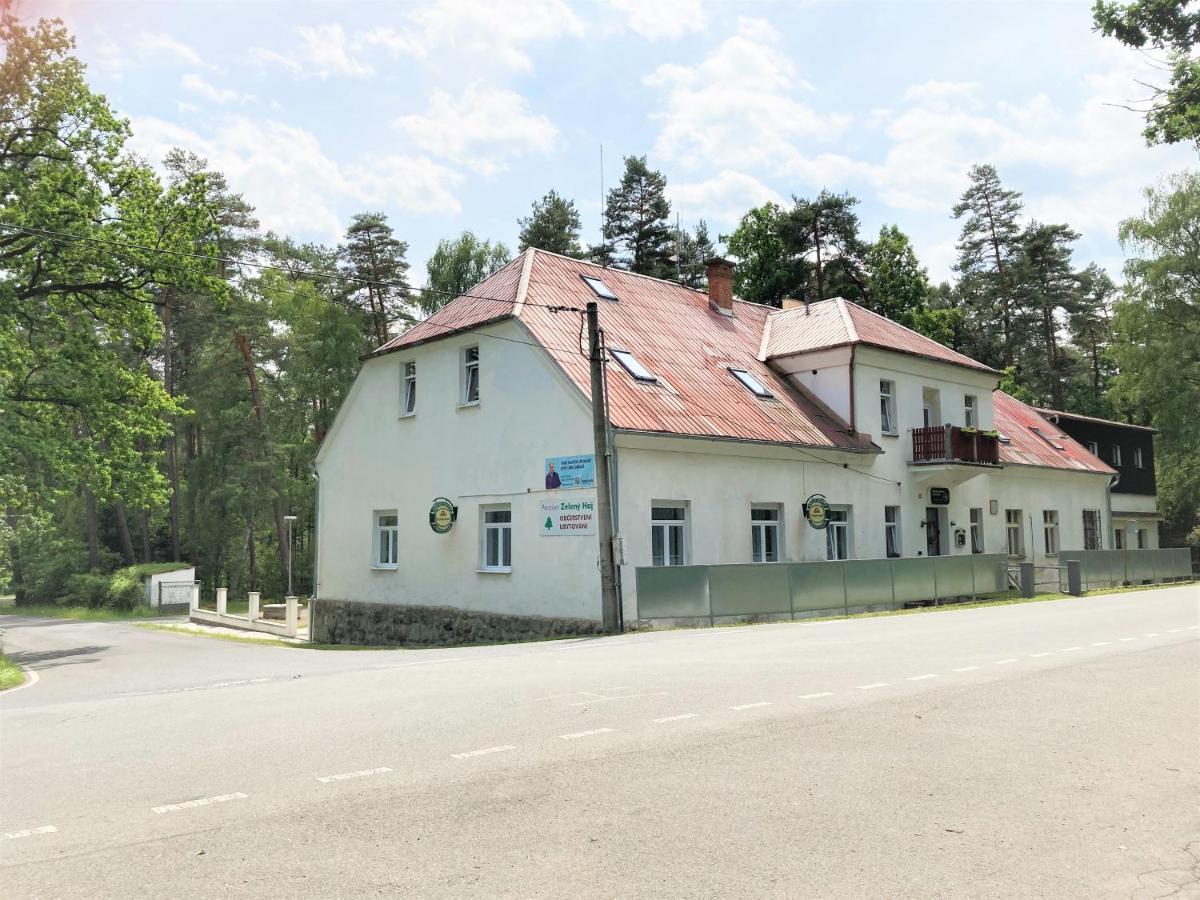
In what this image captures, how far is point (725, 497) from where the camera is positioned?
22.8 m

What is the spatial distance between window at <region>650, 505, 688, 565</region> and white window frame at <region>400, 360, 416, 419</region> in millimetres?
8622

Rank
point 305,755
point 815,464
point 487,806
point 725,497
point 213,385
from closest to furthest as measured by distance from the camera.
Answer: point 487,806 → point 305,755 → point 725,497 → point 815,464 → point 213,385

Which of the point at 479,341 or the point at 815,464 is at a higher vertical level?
the point at 479,341

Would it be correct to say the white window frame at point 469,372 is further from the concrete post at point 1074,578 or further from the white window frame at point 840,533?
the concrete post at point 1074,578

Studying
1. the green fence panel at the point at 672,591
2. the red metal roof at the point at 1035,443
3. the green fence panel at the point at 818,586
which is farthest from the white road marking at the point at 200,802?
the red metal roof at the point at 1035,443

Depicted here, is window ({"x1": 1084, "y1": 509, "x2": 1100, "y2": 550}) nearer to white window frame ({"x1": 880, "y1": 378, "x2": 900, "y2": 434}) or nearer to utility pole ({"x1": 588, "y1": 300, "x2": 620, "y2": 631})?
white window frame ({"x1": 880, "y1": 378, "x2": 900, "y2": 434})

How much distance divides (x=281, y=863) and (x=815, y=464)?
71.7 ft

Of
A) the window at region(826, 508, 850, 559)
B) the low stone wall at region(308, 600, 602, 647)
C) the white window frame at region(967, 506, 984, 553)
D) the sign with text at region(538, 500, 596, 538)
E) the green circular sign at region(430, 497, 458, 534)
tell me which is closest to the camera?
the sign with text at region(538, 500, 596, 538)

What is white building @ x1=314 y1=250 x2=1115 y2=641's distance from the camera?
70.4 ft

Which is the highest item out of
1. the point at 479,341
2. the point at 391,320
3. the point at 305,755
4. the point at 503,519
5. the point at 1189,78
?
the point at 391,320

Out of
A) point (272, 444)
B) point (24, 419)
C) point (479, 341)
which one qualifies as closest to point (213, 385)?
point (272, 444)

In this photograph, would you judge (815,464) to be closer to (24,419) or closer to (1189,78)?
(1189,78)

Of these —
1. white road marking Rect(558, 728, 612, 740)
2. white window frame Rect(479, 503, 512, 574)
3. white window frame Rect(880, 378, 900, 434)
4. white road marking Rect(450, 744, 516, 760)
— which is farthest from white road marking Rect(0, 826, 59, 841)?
white window frame Rect(880, 378, 900, 434)

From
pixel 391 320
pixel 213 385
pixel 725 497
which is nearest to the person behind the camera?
pixel 725 497
